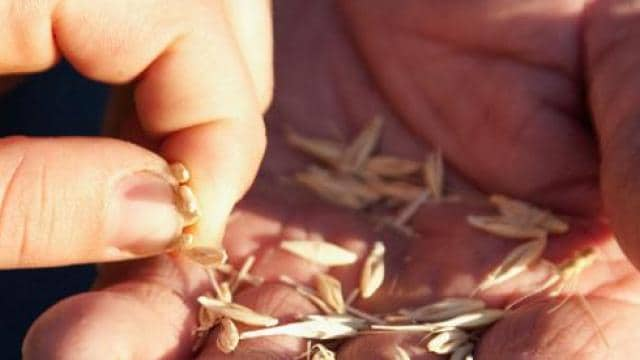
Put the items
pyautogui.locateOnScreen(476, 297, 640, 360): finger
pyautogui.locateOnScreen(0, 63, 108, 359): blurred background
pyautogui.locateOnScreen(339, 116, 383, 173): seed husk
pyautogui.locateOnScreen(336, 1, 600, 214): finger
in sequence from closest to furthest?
pyautogui.locateOnScreen(476, 297, 640, 360): finger < pyautogui.locateOnScreen(336, 1, 600, 214): finger < pyautogui.locateOnScreen(339, 116, 383, 173): seed husk < pyautogui.locateOnScreen(0, 63, 108, 359): blurred background

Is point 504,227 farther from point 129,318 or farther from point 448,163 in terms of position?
point 129,318

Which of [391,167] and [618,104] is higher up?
[618,104]

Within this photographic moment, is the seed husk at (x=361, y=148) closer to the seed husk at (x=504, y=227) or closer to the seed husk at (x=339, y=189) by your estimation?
the seed husk at (x=339, y=189)

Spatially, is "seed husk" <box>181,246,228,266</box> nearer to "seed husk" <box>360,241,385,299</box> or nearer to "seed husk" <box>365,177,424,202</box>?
"seed husk" <box>360,241,385,299</box>

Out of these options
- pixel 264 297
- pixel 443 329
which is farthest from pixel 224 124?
pixel 443 329

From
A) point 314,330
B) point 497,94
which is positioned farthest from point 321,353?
point 497,94

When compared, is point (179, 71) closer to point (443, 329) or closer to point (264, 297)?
point (264, 297)

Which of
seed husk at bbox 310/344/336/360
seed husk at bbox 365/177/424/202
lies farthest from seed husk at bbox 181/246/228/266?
seed husk at bbox 365/177/424/202
